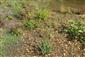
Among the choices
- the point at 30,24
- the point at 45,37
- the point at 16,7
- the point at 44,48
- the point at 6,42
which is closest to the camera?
the point at 44,48

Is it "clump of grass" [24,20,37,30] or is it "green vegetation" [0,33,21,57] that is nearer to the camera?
"green vegetation" [0,33,21,57]

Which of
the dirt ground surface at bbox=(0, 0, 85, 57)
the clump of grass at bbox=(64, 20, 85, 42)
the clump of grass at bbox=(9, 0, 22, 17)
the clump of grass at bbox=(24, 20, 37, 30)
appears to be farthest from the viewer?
the clump of grass at bbox=(9, 0, 22, 17)

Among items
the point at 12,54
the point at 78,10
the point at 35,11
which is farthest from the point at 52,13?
the point at 12,54

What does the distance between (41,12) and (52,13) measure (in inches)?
47.1

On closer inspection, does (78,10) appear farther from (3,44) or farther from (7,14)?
(3,44)

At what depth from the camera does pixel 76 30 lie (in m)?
9.73

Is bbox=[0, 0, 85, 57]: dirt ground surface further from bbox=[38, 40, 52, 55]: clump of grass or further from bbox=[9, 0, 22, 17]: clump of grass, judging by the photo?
bbox=[9, 0, 22, 17]: clump of grass

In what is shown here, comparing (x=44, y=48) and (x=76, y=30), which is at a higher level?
(x=76, y=30)

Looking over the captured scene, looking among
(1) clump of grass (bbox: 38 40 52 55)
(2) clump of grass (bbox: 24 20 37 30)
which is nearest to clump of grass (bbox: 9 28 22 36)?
(2) clump of grass (bbox: 24 20 37 30)

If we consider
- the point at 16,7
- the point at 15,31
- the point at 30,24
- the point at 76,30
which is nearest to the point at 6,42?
the point at 15,31

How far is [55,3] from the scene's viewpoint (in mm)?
14453

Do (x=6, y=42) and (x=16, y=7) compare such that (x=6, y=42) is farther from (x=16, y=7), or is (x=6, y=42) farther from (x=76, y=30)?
(x=16, y=7)

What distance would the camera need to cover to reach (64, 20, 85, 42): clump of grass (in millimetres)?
9617

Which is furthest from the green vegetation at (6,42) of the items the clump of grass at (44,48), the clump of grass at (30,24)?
the clump of grass at (44,48)
